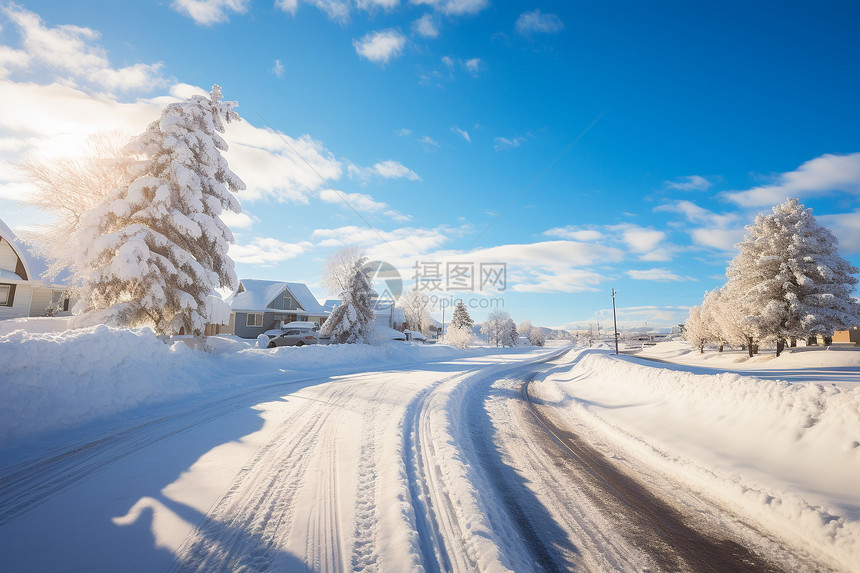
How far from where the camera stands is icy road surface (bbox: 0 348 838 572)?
2.95m

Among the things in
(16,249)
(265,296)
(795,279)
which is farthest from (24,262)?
(795,279)

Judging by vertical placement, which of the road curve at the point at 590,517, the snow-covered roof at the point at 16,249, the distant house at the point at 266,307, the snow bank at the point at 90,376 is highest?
the snow-covered roof at the point at 16,249

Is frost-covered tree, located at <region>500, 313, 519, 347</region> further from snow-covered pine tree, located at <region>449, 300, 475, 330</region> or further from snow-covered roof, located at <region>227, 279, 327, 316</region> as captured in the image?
snow-covered roof, located at <region>227, 279, 327, 316</region>

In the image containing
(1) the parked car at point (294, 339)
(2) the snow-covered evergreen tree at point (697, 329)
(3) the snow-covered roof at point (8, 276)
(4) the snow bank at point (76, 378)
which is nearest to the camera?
(4) the snow bank at point (76, 378)

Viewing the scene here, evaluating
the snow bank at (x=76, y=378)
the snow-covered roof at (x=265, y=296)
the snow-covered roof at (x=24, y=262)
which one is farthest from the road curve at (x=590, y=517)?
the snow-covered roof at (x=265, y=296)

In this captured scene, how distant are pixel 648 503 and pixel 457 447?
8.85 feet

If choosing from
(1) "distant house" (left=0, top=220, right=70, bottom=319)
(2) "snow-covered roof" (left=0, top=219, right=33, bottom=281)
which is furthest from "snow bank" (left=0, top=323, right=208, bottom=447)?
(2) "snow-covered roof" (left=0, top=219, right=33, bottom=281)

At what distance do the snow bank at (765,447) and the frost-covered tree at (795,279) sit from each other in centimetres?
2378

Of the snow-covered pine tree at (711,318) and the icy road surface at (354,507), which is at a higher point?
the snow-covered pine tree at (711,318)

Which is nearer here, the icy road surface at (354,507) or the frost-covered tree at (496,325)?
the icy road surface at (354,507)

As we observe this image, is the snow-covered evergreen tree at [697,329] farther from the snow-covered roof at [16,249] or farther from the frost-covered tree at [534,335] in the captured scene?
the snow-covered roof at [16,249]

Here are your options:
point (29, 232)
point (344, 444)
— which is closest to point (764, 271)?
point (344, 444)

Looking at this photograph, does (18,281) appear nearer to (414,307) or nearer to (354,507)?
(354,507)

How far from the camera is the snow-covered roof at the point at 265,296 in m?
39.4
